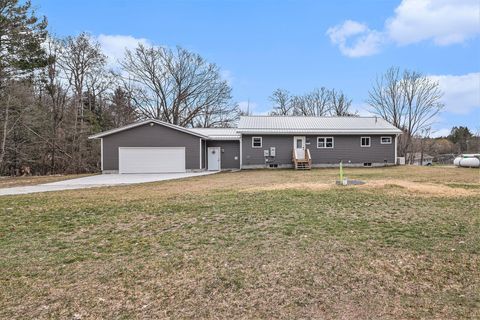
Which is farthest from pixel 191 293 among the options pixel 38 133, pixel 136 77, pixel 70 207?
pixel 136 77

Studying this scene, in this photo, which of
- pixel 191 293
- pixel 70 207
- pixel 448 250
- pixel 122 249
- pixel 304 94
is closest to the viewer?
Result: pixel 191 293

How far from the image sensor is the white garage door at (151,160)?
1970cm

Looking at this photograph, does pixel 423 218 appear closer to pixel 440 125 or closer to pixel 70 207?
pixel 70 207

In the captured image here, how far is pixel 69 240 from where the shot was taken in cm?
464

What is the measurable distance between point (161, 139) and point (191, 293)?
17.7 m

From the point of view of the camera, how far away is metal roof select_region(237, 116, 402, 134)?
2100cm

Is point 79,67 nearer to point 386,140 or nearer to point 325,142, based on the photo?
point 325,142

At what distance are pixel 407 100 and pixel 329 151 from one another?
1693cm

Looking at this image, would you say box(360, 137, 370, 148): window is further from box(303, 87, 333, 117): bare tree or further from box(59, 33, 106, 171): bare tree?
box(59, 33, 106, 171): bare tree

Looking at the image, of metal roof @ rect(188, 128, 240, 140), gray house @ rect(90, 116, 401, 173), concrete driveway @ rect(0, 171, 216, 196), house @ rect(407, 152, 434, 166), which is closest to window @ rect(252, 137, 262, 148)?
gray house @ rect(90, 116, 401, 173)

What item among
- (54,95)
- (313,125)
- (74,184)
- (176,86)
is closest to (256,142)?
(313,125)

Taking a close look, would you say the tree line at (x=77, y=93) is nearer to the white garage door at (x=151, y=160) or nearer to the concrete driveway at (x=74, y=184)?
the white garage door at (x=151, y=160)

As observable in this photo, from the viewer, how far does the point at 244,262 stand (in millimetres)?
3629

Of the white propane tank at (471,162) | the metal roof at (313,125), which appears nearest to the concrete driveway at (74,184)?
the metal roof at (313,125)
